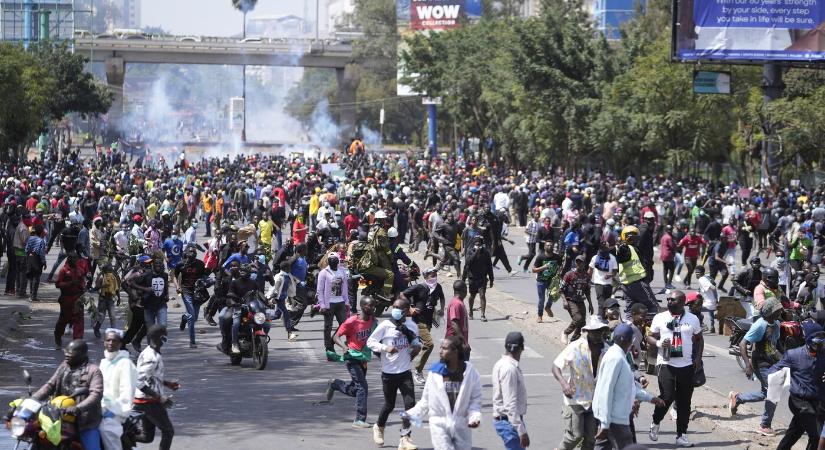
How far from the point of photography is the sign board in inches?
1559

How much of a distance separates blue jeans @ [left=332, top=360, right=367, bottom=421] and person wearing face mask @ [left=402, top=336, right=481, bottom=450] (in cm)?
292

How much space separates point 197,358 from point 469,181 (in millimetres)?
29409

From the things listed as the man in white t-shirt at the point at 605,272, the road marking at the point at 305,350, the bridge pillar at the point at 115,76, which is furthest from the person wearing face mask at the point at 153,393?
the bridge pillar at the point at 115,76

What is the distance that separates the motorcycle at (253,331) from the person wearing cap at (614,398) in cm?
655

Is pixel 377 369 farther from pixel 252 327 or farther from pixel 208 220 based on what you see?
pixel 208 220

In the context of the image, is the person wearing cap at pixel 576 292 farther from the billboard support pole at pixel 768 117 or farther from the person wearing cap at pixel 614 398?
the billboard support pole at pixel 768 117

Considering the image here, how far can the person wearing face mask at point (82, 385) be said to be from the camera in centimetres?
919

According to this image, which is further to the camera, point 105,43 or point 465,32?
point 105,43

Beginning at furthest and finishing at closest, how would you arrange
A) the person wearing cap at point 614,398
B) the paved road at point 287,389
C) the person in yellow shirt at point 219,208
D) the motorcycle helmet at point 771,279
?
the person in yellow shirt at point 219,208
the motorcycle helmet at point 771,279
the paved road at point 287,389
the person wearing cap at point 614,398

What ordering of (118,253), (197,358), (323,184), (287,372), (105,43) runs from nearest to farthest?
(287,372) < (197,358) < (118,253) < (323,184) < (105,43)

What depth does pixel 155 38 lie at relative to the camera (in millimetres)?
109062

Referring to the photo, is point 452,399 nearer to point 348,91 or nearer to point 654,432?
point 654,432

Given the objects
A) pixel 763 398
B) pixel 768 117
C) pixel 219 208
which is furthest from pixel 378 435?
pixel 768 117

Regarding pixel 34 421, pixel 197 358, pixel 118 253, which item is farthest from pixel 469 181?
pixel 34 421
